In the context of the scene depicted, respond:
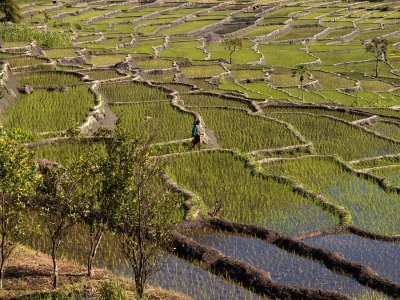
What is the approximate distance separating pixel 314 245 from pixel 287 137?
10.2 m

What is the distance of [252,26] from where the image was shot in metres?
78.8

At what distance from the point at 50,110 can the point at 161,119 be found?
4706 mm

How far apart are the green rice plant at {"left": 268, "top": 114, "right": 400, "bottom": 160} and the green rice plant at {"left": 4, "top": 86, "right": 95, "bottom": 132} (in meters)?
9.45

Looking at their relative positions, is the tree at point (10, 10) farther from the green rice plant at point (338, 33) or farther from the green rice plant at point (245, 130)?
the green rice plant at point (245, 130)

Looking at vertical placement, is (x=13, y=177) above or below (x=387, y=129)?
above

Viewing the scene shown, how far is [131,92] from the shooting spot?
30594 mm

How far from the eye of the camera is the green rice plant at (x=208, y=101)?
30203mm

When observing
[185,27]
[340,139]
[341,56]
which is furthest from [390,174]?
[185,27]

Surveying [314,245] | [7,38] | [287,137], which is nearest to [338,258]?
[314,245]

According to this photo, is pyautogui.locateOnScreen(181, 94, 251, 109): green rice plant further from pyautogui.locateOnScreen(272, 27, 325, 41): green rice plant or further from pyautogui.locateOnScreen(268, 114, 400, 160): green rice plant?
pyautogui.locateOnScreen(272, 27, 325, 41): green rice plant

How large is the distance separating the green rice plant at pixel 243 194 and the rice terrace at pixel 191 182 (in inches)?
2.5

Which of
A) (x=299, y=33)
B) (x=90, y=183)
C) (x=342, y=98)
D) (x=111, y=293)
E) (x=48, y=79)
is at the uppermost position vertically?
(x=90, y=183)

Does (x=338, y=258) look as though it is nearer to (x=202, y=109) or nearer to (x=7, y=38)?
(x=202, y=109)

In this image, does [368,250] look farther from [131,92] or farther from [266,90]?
[266,90]
